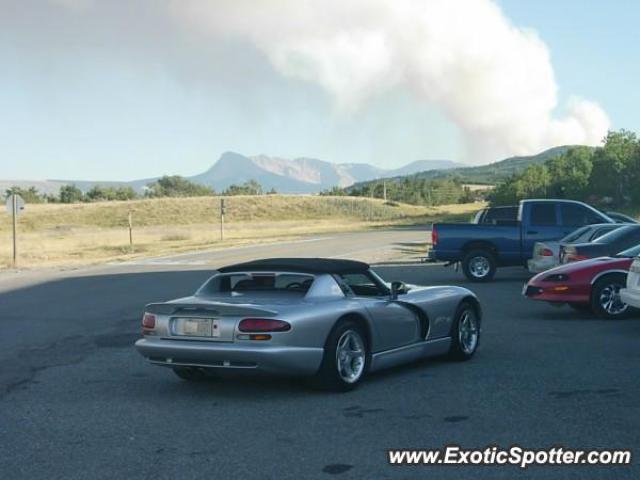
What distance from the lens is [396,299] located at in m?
9.34

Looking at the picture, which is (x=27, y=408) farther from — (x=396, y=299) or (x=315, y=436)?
(x=396, y=299)

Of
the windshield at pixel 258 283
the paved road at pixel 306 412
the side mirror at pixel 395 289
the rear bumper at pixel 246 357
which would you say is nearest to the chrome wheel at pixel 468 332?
the paved road at pixel 306 412

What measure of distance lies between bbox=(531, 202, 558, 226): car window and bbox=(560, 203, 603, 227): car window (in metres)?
0.22

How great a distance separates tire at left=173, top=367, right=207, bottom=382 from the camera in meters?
9.01

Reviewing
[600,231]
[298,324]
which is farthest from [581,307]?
[298,324]

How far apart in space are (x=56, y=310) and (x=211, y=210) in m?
101

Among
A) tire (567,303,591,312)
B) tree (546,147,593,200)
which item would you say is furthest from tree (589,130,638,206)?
tire (567,303,591,312)

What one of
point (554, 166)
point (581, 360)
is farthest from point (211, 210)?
point (581, 360)

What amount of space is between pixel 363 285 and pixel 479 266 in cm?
1278

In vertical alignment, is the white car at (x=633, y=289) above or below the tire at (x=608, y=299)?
above

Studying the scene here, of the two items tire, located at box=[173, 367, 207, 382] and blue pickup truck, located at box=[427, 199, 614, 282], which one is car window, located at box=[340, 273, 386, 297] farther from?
blue pickup truck, located at box=[427, 199, 614, 282]

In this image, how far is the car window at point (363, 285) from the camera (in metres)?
9.30

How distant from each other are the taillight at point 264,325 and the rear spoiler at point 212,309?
5cm

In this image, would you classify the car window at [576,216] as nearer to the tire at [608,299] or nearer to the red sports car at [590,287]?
the red sports car at [590,287]
